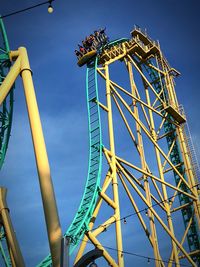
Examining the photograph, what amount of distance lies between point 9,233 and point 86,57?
865 cm

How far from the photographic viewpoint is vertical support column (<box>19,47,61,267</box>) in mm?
6645

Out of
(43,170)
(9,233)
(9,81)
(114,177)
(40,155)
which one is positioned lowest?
(9,233)

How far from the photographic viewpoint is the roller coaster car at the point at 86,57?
15641mm

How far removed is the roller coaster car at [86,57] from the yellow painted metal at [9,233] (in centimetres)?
755

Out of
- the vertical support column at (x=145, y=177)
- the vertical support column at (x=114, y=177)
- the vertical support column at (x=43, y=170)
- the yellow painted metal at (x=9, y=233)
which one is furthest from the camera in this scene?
the vertical support column at (x=145, y=177)

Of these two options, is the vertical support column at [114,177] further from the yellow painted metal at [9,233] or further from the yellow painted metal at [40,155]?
the yellow painted metal at [40,155]

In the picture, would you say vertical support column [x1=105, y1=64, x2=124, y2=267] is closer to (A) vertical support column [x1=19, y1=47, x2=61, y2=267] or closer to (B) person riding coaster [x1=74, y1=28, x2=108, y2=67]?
(B) person riding coaster [x1=74, y1=28, x2=108, y2=67]

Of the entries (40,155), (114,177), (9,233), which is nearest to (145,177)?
(114,177)

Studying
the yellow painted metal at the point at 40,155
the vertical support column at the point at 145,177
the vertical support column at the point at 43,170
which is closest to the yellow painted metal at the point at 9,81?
the yellow painted metal at the point at 40,155

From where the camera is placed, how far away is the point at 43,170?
730 cm

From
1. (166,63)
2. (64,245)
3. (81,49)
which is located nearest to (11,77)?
(64,245)

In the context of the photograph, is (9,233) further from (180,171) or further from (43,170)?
(180,171)

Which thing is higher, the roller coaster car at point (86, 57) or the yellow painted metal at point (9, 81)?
the roller coaster car at point (86, 57)

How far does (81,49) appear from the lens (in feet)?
53.6
